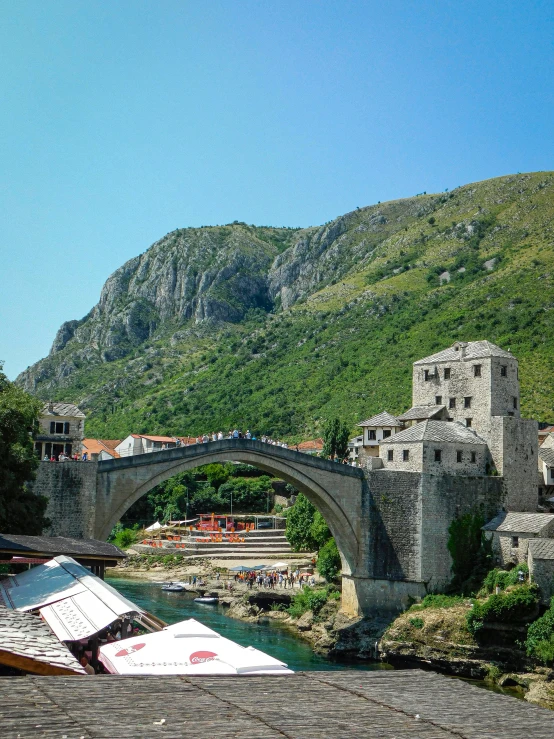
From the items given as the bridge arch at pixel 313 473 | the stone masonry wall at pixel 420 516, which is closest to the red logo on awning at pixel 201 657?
the bridge arch at pixel 313 473

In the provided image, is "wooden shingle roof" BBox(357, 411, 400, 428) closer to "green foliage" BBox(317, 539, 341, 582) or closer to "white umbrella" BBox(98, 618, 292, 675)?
"green foliage" BBox(317, 539, 341, 582)

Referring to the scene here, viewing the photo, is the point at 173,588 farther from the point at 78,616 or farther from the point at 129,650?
the point at 129,650

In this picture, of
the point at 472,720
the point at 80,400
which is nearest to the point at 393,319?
the point at 80,400

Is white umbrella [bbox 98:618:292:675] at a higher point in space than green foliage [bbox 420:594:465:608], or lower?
higher

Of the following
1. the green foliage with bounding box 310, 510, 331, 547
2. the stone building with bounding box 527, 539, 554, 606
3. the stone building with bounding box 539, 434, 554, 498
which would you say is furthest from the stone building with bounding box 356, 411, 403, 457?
the stone building with bounding box 527, 539, 554, 606

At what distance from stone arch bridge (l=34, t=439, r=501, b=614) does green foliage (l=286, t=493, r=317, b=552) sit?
1511 cm

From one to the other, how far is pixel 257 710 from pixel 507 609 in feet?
97.7

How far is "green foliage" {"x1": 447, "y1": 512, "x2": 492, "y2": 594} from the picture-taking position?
4103 centimetres

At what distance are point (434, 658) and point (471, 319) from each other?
53.6 m

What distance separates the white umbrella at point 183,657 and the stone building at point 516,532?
91.7 feet

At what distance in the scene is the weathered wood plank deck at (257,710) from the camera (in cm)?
859

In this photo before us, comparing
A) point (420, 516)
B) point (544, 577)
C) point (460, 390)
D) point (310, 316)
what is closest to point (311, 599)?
point (420, 516)

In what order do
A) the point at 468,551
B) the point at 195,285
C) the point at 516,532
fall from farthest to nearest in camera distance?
1. the point at 195,285
2. the point at 468,551
3. the point at 516,532

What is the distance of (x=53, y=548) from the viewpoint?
2356 cm
